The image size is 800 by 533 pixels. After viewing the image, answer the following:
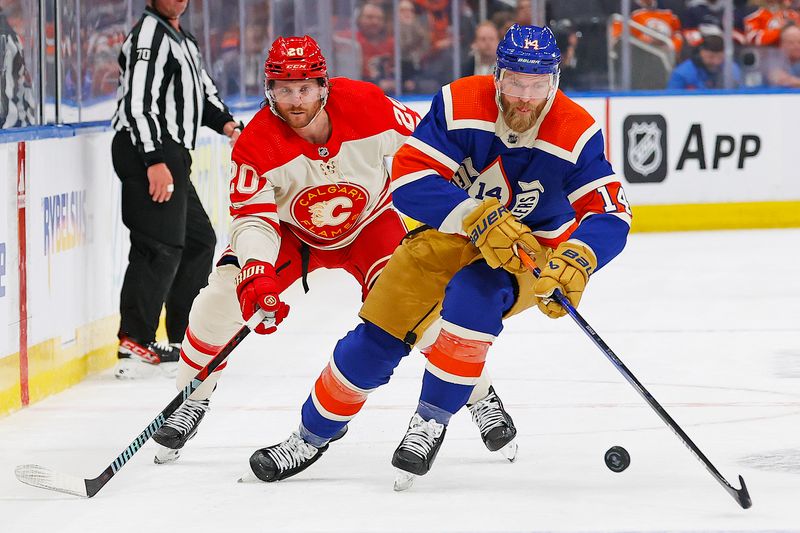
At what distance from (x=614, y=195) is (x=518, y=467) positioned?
27.2 inches

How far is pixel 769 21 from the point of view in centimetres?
A: 936

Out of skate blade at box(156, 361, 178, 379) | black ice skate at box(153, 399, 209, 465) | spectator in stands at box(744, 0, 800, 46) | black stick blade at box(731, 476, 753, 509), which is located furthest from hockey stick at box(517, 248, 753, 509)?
spectator in stands at box(744, 0, 800, 46)

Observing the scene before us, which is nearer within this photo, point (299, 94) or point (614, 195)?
point (614, 195)

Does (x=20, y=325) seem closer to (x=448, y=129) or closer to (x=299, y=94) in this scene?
(x=299, y=94)

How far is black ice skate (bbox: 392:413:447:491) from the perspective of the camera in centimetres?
308

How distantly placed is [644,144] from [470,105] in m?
5.82

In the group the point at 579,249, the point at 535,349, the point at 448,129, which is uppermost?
the point at 448,129

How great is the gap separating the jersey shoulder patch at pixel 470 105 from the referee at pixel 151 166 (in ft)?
6.20

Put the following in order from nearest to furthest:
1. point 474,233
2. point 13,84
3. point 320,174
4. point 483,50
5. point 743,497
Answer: point 743,497 < point 474,233 < point 320,174 < point 13,84 < point 483,50

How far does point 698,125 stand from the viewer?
28.7 ft

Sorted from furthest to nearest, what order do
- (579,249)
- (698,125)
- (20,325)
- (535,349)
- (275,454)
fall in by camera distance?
1. (698,125)
2. (535,349)
3. (20,325)
4. (275,454)
5. (579,249)

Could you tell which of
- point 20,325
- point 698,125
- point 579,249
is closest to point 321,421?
point 579,249

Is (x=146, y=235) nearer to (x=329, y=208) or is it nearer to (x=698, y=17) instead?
(x=329, y=208)

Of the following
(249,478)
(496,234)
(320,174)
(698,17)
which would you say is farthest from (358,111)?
(698,17)
